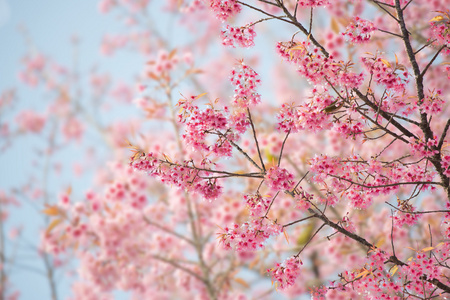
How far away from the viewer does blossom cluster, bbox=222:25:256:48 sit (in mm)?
1589

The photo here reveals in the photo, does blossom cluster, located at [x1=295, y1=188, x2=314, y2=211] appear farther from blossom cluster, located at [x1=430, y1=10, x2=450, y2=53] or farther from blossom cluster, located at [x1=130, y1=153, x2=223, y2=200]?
blossom cluster, located at [x1=430, y1=10, x2=450, y2=53]

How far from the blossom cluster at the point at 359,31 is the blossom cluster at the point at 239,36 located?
1.31 feet

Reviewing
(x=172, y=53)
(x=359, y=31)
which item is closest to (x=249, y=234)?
(x=359, y=31)

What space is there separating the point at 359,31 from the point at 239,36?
19.7 inches

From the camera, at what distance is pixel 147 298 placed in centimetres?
462

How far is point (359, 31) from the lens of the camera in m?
1.51

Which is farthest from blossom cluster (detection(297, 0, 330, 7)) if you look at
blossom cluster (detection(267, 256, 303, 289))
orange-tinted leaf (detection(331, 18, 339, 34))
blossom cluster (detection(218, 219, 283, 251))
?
orange-tinted leaf (detection(331, 18, 339, 34))

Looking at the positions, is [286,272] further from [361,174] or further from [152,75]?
[152,75]

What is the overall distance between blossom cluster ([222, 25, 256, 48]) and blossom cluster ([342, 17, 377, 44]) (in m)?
0.40

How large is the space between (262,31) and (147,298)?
3771 millimetres

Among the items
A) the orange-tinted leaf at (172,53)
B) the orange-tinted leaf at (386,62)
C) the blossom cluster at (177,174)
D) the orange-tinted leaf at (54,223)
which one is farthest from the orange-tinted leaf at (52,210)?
the orange-tinted leaf at (386,62)

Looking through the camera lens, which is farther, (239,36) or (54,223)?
(54,223)

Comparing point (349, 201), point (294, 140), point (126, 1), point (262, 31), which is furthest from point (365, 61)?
point (126, 1)

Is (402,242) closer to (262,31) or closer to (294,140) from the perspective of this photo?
→ (294,140)
